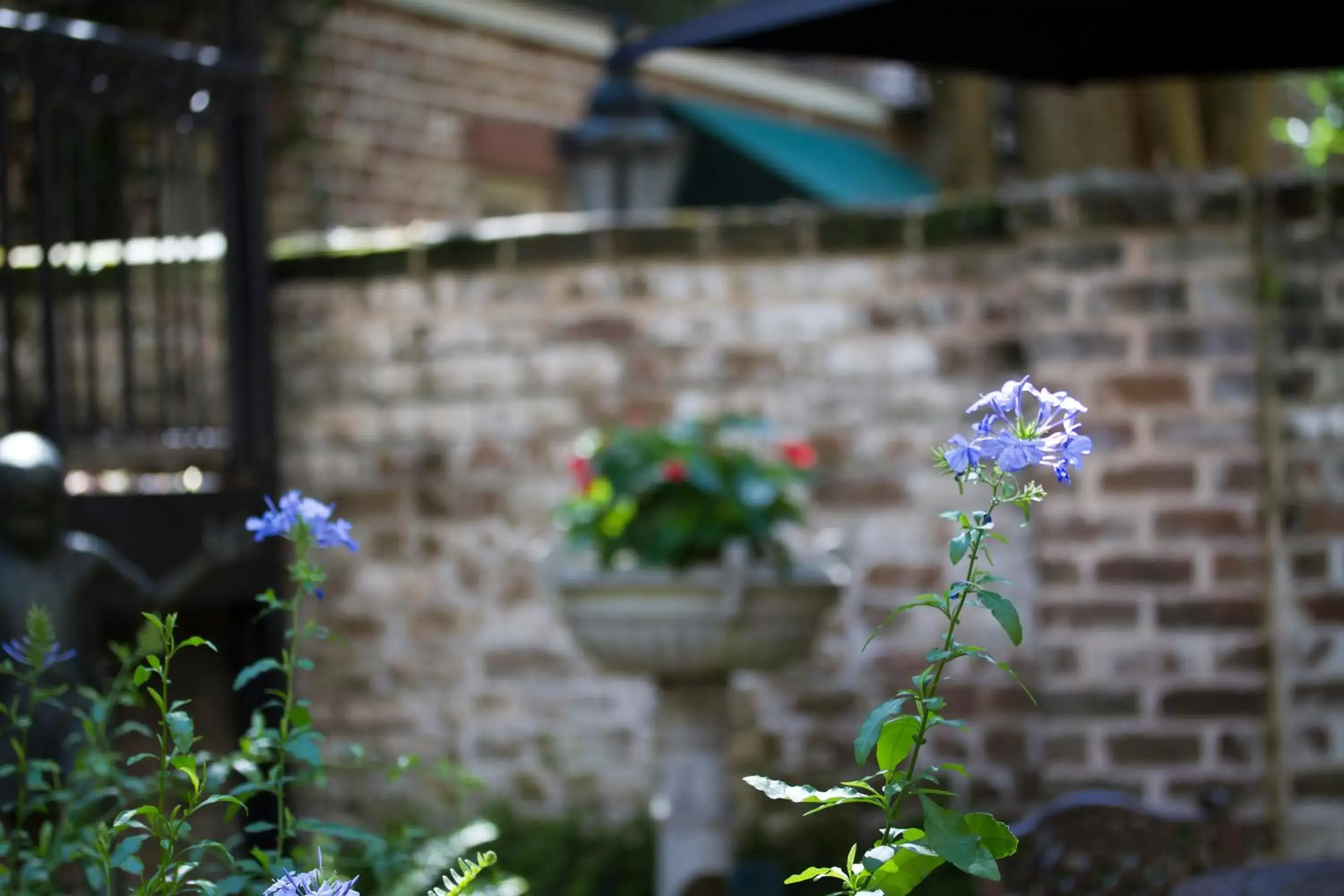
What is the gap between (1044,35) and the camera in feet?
11.5

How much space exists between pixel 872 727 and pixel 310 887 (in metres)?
0.45

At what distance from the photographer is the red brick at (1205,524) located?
14.5ft

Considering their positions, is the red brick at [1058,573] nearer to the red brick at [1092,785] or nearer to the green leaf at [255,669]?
the red brick at [1092,785]

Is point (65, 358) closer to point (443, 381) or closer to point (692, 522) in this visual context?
point (443, 381)

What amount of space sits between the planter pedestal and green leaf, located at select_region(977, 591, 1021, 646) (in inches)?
103

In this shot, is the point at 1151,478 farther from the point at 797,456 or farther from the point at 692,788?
the point at 692,788

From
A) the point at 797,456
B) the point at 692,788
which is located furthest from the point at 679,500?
the point at 692,788

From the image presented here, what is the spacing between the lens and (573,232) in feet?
16.5

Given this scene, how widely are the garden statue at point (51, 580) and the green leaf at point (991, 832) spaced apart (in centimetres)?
198

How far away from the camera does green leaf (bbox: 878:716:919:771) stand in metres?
1.43

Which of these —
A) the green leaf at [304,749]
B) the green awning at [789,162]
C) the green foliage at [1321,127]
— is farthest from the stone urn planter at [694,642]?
the green awning at [789,162]

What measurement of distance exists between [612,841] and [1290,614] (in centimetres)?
193

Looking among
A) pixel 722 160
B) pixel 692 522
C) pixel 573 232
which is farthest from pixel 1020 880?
pixel 722 160

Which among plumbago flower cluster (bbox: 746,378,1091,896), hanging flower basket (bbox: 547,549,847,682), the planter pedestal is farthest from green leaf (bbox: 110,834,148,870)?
the planter pedestal
